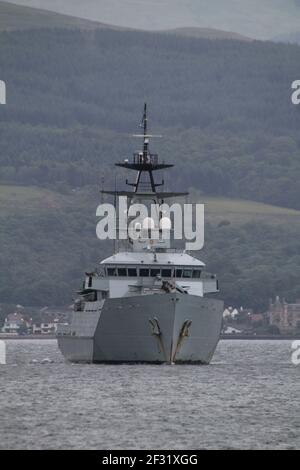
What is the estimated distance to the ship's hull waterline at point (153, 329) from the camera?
416ft

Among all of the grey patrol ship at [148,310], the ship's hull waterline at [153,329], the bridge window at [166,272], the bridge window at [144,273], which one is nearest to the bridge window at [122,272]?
the grey patrol ship at [148,310]

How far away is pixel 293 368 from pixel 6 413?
55.8 m

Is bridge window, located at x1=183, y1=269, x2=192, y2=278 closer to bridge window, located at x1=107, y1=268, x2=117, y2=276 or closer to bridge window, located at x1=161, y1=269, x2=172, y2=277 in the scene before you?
bridge window, located at x1=161, y1=269, x2=172, y2=277

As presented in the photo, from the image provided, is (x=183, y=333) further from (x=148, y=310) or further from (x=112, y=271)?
(x=112, y=271)

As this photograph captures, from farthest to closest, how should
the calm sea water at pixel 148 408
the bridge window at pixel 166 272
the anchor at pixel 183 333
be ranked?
the bridge window at pixel 166 272
the anchor at pixel 183 333
the calm sea water at pixel 148 408

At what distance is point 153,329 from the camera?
127m

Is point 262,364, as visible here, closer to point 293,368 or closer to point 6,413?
point 293,368

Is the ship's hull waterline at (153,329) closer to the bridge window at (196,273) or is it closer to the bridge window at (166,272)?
the bridge window at (196,273)

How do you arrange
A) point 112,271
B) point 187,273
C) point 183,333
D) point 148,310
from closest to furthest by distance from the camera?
point 148,310 < point 183,333 < point 112,271 < point 187,273

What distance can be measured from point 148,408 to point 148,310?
1190 inches

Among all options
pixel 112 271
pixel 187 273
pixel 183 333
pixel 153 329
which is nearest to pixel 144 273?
pixel 112 271

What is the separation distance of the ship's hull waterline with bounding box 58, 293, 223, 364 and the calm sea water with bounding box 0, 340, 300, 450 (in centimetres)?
113
